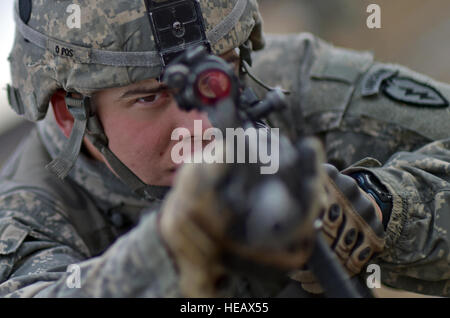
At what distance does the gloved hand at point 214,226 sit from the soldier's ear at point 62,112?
1.14 m

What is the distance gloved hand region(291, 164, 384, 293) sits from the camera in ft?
4.52

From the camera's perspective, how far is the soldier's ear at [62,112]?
207cm

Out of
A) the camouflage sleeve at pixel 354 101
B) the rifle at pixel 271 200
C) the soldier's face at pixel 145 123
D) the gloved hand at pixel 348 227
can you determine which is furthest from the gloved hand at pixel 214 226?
the camouflage sleeve at pixel 354 101

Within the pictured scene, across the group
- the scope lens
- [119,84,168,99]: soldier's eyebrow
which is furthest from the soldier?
the scope lens

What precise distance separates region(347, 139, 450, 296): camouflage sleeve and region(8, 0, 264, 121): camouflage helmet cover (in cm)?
60

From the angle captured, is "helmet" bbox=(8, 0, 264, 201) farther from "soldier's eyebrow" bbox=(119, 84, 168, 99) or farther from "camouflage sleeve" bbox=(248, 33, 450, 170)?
"camouflage sleeve" bbox=(248, 33, 450, 170)

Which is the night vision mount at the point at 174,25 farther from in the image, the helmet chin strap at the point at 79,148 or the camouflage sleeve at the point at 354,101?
the camouflage sleeve at the point at 354,101

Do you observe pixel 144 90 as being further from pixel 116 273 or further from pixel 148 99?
pixel 116 273

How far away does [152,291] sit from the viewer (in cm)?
114

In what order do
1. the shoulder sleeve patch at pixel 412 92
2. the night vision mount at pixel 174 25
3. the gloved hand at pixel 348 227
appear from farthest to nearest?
the shoulder sleeve patch at pixel 412 92 < the night vision mount at pixel 174 25 < the gloved hand at pixel 348 227

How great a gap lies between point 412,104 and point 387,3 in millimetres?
4194

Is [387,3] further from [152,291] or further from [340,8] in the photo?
[152,291]

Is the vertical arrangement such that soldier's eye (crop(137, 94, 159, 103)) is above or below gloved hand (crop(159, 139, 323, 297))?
below

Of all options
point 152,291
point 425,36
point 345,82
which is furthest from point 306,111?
point 425,36
